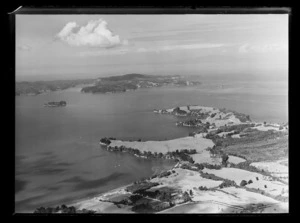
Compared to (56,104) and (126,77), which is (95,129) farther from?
(126,77)

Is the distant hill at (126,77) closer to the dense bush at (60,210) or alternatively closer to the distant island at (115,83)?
the distant island at (115,83)

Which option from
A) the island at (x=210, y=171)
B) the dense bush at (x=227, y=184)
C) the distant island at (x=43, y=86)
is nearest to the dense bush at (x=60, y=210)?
the island at (x=210, y=171)

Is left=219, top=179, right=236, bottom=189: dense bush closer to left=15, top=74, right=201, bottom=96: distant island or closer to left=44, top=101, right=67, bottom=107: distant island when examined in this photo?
left=15, top=74, right=201, bottom=96: distant island
